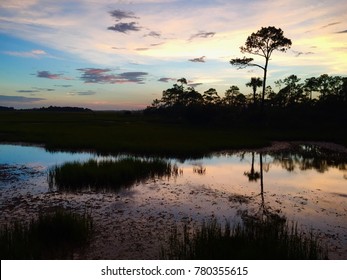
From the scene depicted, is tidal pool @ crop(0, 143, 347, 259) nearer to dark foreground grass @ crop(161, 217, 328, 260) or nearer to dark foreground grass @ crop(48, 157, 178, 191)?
dark foreground grass @ crop(48, 157, 178, 191)

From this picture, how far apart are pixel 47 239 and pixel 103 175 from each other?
8644mm

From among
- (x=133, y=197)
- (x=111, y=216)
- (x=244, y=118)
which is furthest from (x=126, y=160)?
(x=244, y=118)

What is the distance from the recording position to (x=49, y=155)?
29.1m

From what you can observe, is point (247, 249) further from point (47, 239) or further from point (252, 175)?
point (252, 175)

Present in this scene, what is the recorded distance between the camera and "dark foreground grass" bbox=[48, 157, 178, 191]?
17562 millimetres

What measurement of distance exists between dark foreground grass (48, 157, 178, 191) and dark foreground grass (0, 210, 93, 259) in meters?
6.76

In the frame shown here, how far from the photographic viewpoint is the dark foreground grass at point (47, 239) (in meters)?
8.46

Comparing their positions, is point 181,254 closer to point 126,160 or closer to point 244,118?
point 126,160

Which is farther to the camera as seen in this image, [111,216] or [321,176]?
[321,176]

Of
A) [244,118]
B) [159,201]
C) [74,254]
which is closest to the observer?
[74,254]

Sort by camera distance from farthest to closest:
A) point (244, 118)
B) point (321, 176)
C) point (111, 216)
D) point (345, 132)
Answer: point (244, 118), point (345, 132), point (321, 176), point (111, 216)

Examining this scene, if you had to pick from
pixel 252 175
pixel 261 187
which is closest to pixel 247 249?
pixel 261 187

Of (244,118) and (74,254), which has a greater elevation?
(244,118)

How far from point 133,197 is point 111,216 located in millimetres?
2871
